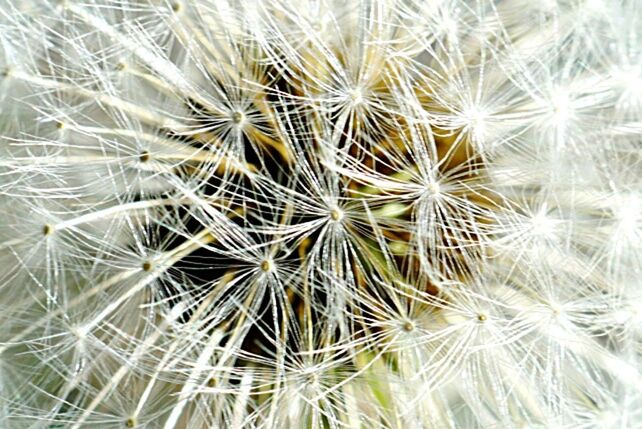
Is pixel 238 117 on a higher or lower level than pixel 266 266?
higher

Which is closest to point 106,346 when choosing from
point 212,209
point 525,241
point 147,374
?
point 147,374

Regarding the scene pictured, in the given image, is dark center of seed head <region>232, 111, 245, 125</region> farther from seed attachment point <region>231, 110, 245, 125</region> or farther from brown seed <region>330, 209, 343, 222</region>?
brown seed <region>330, 209, 343, 222</region>

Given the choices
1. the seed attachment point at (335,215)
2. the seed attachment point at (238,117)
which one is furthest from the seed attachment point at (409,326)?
the seed attachment point at (238,117)

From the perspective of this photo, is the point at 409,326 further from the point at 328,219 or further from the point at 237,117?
the point at 237,117

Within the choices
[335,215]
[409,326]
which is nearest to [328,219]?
[335,215]

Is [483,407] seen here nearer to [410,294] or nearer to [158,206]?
[410,294]

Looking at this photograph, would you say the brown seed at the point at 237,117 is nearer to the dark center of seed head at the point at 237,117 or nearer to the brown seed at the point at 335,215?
the dark center of seed head at the point at 237,117

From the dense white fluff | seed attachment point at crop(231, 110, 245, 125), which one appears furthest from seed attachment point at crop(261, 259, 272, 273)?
seed attachment point at crop(231, 110, 245, 125)

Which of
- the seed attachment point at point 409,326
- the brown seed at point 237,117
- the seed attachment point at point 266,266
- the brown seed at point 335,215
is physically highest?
the brown seed at point 237,117
